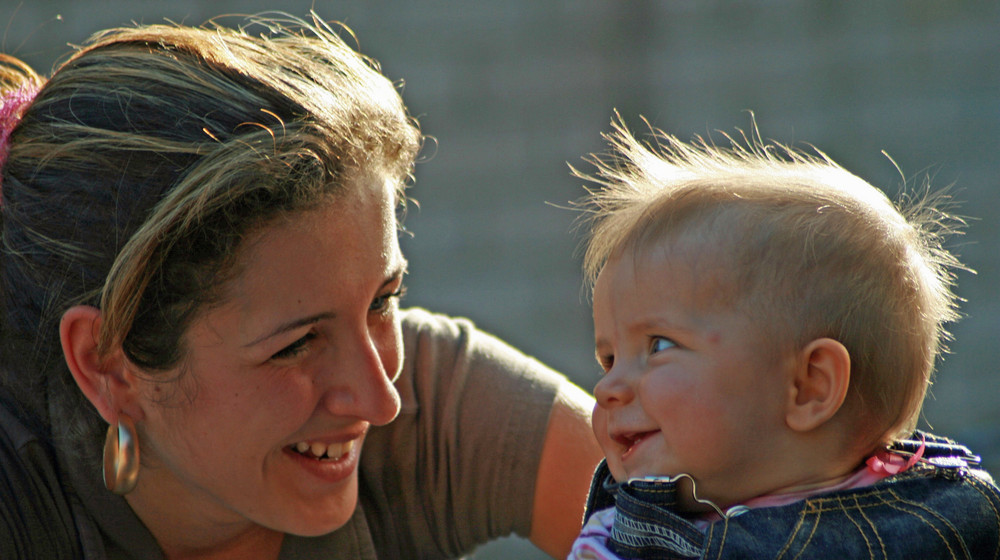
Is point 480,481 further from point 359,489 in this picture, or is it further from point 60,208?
point 60,208

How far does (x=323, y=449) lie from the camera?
1.88 meters

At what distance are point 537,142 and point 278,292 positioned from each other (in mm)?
3441

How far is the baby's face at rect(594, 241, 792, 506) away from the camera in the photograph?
4.67 feet

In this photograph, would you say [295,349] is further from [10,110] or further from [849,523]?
[849,523]

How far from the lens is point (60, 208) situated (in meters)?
1.75

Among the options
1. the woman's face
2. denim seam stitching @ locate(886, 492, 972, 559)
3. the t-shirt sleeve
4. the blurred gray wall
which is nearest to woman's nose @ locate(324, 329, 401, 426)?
the woman's face

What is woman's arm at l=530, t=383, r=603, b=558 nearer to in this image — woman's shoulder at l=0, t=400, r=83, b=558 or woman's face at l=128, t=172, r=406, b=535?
woman's face at l=128, t=172, r=406, b=535

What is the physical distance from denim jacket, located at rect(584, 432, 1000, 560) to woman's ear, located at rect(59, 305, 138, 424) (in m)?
0.91

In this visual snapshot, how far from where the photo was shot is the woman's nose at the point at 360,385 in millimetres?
1797

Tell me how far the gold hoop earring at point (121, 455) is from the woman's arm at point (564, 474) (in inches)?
31.2

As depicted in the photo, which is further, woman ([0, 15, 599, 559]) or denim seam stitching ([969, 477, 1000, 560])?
woman ([0, 15, 599, 559])

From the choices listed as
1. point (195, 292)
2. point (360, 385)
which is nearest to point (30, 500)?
point (195, 292)

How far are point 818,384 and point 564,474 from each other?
78 centimetres

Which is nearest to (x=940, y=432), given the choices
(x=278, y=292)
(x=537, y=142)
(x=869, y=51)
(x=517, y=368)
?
(x=869, y=51)
